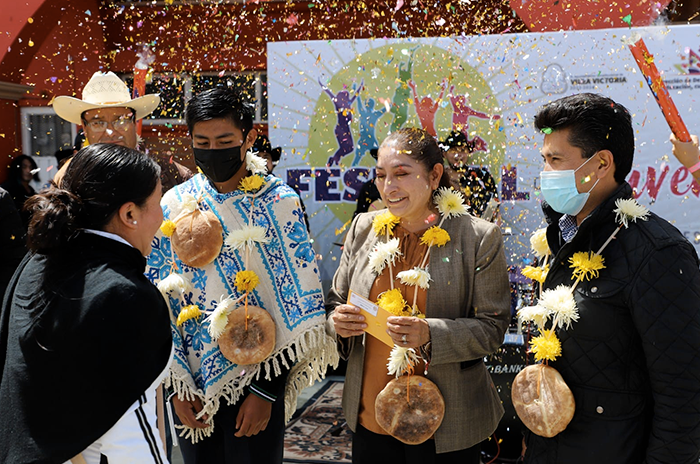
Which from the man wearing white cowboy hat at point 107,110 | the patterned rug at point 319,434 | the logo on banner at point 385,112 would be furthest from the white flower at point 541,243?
the logo on banner at point 385,112

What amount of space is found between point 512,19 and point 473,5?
585 mm

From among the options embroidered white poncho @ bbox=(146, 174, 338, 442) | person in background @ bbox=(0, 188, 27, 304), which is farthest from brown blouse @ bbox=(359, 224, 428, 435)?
person in background @ bbox=(0, 188, 27, 304)

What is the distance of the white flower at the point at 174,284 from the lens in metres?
2.69

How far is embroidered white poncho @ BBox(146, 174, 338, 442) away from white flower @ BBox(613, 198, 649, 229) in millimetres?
1316

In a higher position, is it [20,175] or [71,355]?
[20,175]

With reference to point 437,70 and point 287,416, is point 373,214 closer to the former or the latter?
point 287,416

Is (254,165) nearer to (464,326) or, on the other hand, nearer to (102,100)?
(102,100)

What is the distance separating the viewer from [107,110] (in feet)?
10.8

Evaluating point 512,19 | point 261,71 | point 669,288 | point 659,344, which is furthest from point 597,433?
point 261,71

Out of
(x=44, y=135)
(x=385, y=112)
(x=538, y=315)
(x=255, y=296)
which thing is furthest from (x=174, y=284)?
(x=44, y=135)

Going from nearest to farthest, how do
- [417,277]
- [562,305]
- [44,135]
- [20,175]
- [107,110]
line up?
[562,305] < [417,277] < [107,110] < [20,175] < [44,135]

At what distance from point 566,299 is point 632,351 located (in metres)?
0.26

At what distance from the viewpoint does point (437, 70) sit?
561 cm

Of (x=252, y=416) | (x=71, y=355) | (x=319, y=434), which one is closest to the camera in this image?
(x=71, y=355)
